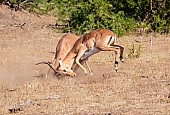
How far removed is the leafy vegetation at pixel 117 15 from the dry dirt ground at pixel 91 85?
7.00ft

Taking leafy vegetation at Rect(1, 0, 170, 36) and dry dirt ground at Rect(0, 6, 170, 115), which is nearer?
dry dirt ground at Rect(0, 6, 170, 115)

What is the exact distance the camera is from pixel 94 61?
560 inches

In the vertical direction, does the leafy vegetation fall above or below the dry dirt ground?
above

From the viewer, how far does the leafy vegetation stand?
20.2 meters

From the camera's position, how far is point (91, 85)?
1049cm

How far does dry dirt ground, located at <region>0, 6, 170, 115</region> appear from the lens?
336 inches

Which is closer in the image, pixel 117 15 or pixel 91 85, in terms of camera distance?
pixel 91 85

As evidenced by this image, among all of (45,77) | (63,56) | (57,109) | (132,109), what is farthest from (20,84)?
(132,109)

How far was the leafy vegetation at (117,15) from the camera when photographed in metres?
20.2

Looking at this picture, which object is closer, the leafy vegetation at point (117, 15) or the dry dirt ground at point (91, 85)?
the dry dirt ground at point (91, 85)

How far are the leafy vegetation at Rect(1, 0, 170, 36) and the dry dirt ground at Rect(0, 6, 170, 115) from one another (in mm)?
2133

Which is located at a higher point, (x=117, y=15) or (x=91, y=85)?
(x=117, y=15)

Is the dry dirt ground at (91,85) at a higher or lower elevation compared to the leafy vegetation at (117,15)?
lower

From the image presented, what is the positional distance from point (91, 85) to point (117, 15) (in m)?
10.1
